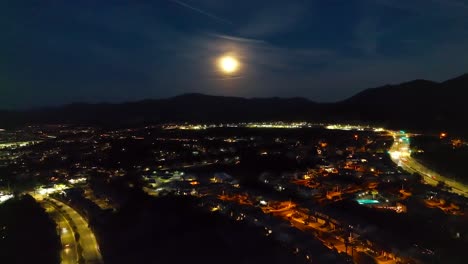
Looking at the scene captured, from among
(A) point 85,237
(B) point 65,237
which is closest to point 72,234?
(B) point 65,237

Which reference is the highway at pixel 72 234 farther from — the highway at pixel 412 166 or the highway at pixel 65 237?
the highway at pixel 412 166

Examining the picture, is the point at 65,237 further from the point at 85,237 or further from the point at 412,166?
the point at 412,166

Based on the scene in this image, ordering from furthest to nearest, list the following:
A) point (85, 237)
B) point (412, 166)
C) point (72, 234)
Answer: point (412, 166) < point (72, 234) < point (85, 237)

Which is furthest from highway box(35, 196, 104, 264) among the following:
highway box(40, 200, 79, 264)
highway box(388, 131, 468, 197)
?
A: highway box(388, 131, 468, 197)

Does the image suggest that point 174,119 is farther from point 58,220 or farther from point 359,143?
point 58,220

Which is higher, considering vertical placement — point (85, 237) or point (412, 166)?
point (412, 166)

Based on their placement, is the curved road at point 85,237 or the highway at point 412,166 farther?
the highway at point 412,166

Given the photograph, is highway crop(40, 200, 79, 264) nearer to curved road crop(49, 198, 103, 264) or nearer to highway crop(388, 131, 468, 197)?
curved road crop(49, 198, 103, 264)

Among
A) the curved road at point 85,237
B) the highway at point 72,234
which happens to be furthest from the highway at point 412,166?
the highway at point 72,234
